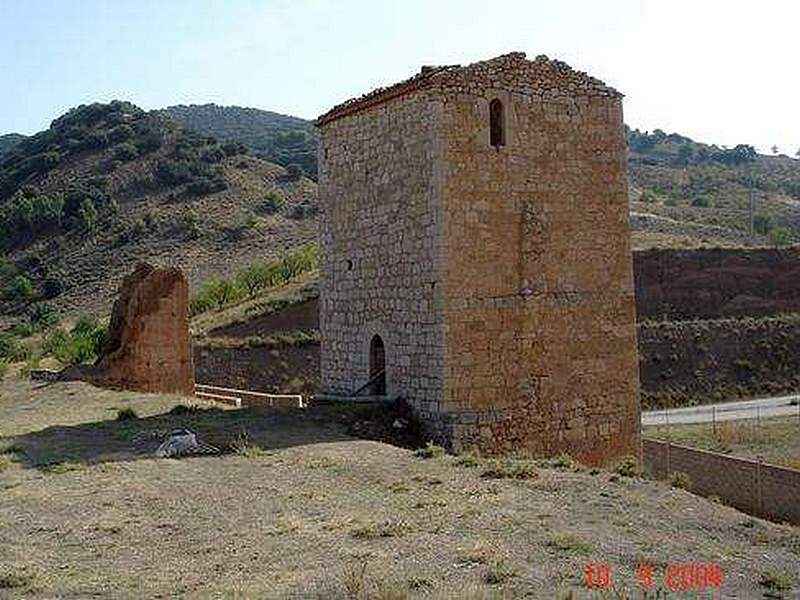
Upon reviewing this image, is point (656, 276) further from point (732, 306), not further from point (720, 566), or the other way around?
point (720, 566)

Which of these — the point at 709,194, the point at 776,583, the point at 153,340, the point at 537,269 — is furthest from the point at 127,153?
the point at 776,583

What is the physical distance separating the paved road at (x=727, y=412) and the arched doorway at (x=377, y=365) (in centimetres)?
1767

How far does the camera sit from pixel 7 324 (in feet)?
143

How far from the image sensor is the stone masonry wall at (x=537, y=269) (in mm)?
12852

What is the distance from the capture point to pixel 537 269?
44.2 ft

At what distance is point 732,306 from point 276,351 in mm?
23971

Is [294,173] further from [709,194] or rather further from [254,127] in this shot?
[254,127]

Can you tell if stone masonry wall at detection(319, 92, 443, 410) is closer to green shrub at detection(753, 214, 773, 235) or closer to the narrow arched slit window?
the narrow arched slit window

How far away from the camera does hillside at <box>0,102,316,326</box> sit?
155 ft

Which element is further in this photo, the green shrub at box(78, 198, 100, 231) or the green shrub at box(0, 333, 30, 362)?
the green shrub at box(78, 198, 100, 231)

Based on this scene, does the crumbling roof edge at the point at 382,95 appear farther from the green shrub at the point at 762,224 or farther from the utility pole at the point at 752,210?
the green shrub at the point at 762,224

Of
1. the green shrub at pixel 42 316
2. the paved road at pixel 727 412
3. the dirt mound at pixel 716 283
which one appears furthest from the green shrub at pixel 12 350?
the dirt mound at pixel 716 283

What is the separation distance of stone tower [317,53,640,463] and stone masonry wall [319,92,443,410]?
32 millimetres

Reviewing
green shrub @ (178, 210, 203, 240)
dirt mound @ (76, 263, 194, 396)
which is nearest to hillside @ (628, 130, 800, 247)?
green shrub @ (178, 210, 203, 240)
